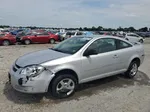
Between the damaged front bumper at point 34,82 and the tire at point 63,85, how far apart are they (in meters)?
0.18

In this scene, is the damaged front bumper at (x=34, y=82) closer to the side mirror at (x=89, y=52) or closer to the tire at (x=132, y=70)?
the side mirror at (x=89, y=52)

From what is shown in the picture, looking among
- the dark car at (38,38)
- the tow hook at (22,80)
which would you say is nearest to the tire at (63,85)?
the tow hook at (22,80)

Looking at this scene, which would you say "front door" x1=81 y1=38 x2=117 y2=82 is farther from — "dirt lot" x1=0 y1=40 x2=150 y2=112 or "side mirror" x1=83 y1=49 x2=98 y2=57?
"dirt lot" x1=0 y1=40 x2=150 y2=112

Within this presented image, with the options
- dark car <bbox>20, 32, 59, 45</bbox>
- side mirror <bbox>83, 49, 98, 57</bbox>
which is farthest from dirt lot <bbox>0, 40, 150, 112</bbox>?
dark car <bbox>20, 32, 59, 45</bbox>

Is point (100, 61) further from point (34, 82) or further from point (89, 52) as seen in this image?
point (34, 82)

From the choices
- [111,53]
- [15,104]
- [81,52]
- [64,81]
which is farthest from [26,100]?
[111,53]

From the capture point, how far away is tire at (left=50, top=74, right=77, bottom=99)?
14.2 feet

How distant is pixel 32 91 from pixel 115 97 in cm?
202

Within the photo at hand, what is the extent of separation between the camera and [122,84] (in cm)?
579

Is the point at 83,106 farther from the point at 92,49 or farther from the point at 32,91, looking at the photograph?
the point at 92,49

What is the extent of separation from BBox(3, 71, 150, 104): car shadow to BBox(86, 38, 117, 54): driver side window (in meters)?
1.06

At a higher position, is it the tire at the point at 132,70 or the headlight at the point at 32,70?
the headlight at the point at 32,70

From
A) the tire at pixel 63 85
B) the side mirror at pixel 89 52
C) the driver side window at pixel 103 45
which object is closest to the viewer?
the tire at pixel 63 85

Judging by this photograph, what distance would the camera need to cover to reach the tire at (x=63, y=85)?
14.2ft
